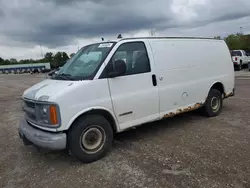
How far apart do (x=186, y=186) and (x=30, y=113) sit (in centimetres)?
278

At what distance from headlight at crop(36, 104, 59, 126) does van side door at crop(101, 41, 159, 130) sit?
3.35ft

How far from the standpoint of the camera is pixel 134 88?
169 inches

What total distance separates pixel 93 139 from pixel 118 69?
1288mm

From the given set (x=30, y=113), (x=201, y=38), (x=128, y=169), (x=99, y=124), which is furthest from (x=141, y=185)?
(x=201, y=38)

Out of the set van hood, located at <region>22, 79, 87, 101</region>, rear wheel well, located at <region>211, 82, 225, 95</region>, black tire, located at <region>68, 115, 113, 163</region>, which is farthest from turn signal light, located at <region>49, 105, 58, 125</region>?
rear wheel well, located at <region>211, 82, 225, 95</region>

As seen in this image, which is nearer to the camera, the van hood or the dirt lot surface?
the dirt lot surface

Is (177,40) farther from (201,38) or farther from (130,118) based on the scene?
(130,118)

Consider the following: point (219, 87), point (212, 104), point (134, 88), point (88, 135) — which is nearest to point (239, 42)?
point (219, 87)

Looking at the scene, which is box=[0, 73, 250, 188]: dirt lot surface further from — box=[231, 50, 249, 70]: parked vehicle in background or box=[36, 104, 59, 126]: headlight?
box=[231, 50, 249, 70]: parked vehicle in background

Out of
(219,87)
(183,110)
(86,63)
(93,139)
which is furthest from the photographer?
(219,87)

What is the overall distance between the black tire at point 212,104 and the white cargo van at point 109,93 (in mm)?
471

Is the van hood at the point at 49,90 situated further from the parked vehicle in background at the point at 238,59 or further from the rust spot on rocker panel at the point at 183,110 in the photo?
the parked vehicle in background at the point at 238,59

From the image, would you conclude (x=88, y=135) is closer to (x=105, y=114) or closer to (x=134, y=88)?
(x=105, y=114)

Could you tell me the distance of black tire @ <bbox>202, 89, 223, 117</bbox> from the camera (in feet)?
19.6
